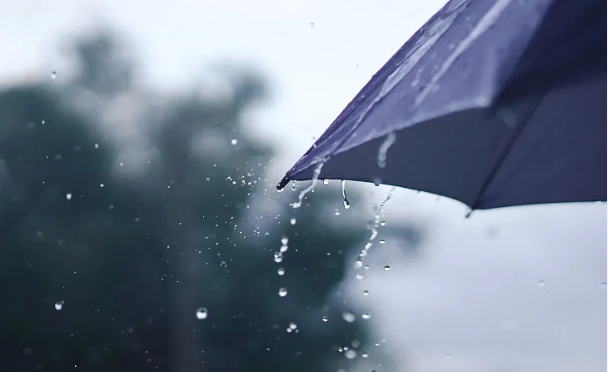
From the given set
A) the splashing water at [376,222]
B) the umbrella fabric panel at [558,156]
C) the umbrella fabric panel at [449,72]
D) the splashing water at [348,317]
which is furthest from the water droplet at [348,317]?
the umbrella fabric panel at [449,72]

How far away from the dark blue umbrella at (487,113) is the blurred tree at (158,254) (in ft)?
19.6

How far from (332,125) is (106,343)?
7263mm

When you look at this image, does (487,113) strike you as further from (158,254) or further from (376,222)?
(158,254)

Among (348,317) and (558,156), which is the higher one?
(348,317)

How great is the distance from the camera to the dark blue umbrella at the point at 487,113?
89cm

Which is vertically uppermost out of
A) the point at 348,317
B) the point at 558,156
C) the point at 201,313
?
the point at 201,313

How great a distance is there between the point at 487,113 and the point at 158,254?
7.52 m

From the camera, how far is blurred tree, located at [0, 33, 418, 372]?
26.5ft

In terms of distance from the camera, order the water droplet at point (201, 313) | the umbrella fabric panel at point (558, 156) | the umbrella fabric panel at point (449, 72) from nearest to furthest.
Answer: the umbrella fabric panel at point (449, 72) < the umbrella fabric panel at point (558, 156) < the water droplet at point (201, 313)

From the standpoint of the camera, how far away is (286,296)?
8469 millimetres

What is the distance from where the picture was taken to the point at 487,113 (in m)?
0.86

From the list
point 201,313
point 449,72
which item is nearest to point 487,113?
point 449,72

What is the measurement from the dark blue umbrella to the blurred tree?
597cm

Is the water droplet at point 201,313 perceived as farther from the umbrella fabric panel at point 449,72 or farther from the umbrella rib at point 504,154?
the umbrella fabric panel at point 449,72
